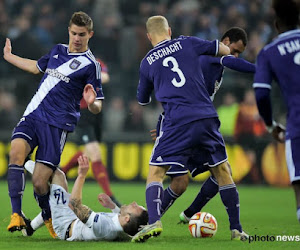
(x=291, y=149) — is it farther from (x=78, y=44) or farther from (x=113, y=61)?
(x=113, y=61)

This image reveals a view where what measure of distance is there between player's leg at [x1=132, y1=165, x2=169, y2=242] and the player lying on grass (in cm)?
10

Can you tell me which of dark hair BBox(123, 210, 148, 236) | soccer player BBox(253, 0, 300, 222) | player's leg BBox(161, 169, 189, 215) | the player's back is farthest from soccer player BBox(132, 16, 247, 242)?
soccer player BBox(253, 0, 300, 222)

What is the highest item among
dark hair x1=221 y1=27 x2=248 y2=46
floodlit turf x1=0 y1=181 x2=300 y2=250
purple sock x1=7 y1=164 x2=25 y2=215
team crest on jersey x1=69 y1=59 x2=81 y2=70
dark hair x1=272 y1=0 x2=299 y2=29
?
dark hair x1=221 y1=27 x2=248 y2=46

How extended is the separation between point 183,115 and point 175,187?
58.7 inches

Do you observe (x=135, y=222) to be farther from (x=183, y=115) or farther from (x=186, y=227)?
(x=186, y=227)

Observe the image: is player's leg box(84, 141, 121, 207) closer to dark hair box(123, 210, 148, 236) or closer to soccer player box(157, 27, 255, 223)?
soccer player box(157, 27, 255, 223)

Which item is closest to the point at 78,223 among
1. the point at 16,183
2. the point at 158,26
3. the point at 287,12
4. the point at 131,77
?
the point at 16,183

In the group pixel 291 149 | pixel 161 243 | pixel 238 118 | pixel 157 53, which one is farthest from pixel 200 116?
pixel 238 118

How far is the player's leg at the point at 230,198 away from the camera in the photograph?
6977 mm

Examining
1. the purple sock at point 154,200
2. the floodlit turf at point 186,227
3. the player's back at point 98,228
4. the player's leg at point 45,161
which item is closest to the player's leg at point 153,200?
the purple sock at point 154,200

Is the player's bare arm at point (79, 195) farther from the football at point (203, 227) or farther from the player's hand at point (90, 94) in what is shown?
the football at point (203, 227)

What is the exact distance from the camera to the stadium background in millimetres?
15305

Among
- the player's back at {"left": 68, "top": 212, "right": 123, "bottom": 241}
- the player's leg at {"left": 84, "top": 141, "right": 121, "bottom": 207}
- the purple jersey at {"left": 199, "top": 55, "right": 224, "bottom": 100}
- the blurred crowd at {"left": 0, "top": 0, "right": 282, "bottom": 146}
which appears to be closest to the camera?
the player's back at {"left": 68, "top": 212, "right": 123, "bottom": 241}

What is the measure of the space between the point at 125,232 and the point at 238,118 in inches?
363
